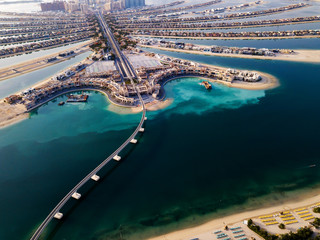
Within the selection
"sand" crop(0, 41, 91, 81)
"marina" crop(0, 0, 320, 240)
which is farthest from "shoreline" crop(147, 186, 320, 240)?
"sand" crop(0, 41, 91, 81)

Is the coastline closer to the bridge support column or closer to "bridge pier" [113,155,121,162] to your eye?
"bridge pier" [113,155,121,162]

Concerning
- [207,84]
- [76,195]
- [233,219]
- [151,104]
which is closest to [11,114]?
[76,195]

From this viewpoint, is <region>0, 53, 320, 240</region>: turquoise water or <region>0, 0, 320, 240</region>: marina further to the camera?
<region>0, 53, 320, 240</region>: turquoise water

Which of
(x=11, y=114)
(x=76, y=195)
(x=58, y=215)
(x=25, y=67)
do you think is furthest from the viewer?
(x=25, y=67)

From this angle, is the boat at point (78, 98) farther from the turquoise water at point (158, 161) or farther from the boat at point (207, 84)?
the boat at point (207, 84)

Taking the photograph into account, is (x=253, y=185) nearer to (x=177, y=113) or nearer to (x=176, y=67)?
(x=177, y=113)

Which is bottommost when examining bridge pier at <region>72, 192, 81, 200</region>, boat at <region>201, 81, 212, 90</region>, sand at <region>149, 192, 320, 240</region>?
sand at <region>149, 192, 320, 240</region>

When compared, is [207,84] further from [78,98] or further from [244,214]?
[244,214]

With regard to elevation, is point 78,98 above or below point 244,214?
above

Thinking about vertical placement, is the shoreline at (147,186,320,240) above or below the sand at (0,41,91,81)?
below
